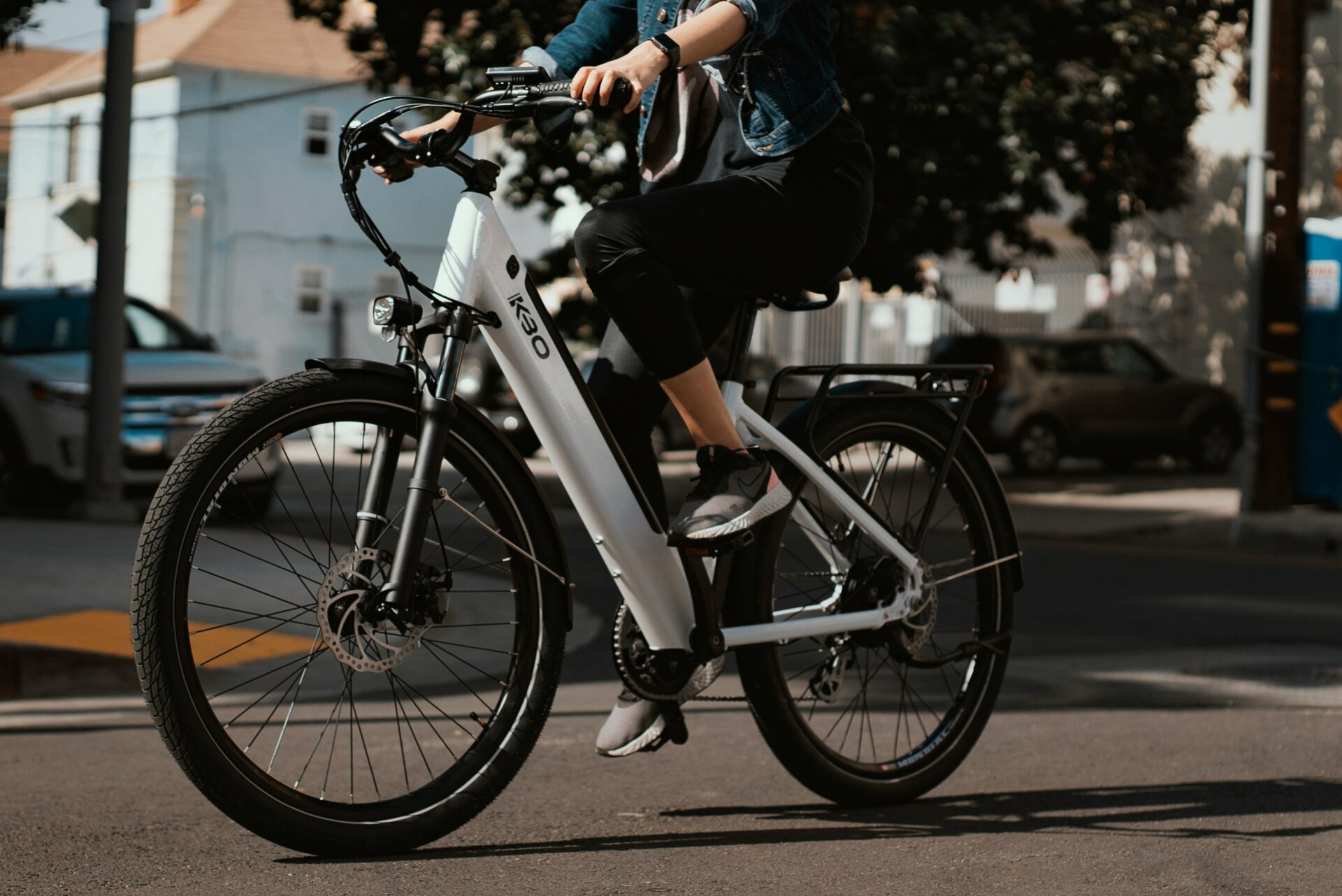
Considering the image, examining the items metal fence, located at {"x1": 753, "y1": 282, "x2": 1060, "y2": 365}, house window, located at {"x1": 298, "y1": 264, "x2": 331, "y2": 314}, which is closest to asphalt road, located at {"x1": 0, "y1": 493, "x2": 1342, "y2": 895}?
metal fence, located at {"x1": 753, "y1": 282, "x2": 1060, "y2": 365}

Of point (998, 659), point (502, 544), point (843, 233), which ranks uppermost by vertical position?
point (843, 233)

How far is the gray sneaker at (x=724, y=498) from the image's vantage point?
11.9 ft

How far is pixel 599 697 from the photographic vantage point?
574 cm

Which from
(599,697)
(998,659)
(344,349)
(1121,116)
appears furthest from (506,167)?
(344,349)

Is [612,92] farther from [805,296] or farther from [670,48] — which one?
[805,296]

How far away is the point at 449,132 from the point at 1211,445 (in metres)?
20.9

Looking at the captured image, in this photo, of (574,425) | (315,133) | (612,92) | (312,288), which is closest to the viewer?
(612,92)

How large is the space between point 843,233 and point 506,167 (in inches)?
619

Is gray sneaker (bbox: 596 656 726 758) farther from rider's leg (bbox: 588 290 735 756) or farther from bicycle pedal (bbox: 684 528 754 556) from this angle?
bicycle pedal (bbox: 684 528 754 556)

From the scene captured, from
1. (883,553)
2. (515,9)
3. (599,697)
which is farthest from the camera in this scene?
(515,9)

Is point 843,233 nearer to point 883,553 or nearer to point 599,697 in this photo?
point 883,553

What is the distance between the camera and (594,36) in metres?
3.90

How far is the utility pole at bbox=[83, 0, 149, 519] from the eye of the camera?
11.1 metres

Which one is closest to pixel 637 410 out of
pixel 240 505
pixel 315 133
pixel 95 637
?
pixel 240 505
